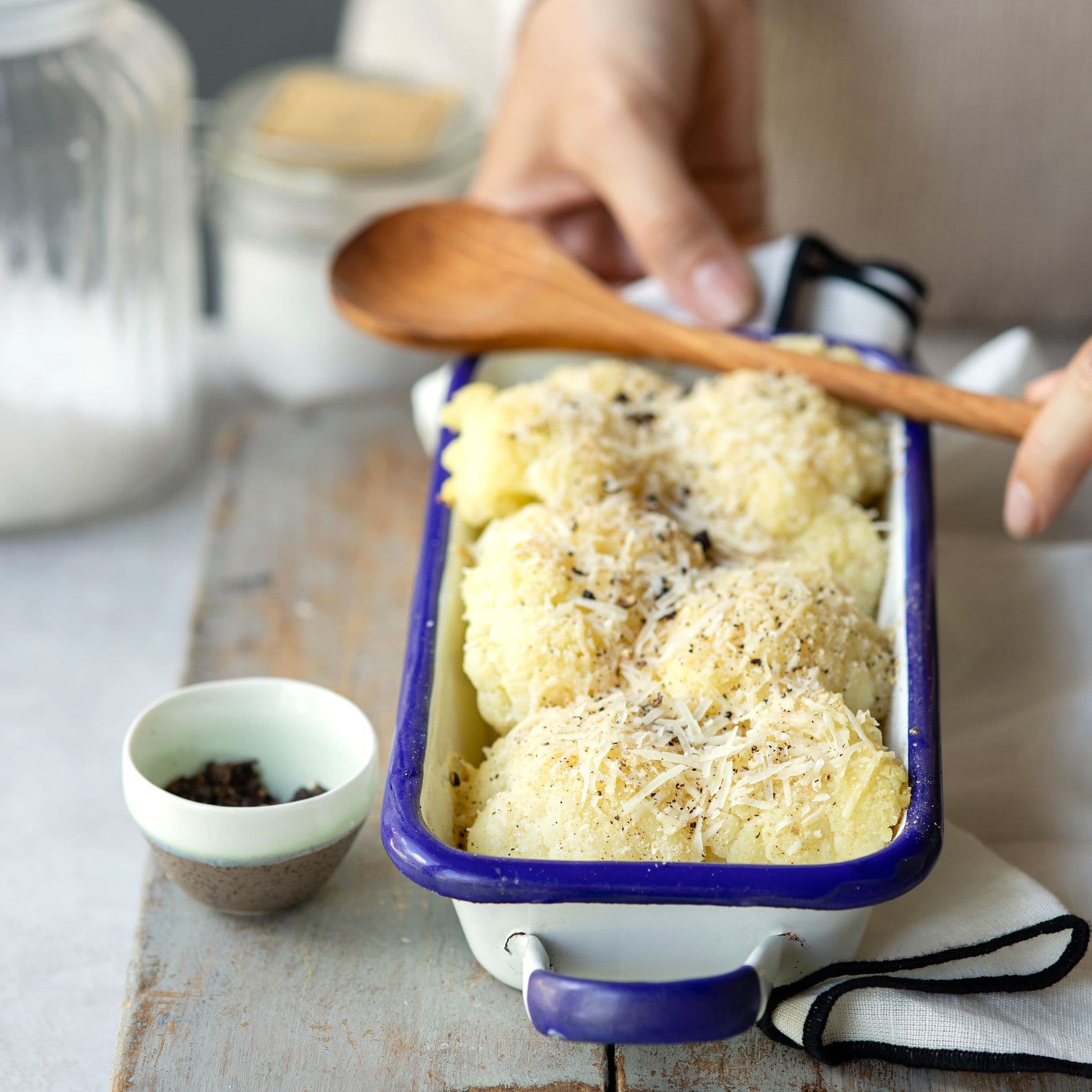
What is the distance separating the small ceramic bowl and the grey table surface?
15cm

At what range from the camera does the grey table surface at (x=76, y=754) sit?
0.85 meters

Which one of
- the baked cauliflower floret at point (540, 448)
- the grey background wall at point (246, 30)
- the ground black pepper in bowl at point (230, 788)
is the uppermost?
the baked cauliflower floret at point (540, 448)

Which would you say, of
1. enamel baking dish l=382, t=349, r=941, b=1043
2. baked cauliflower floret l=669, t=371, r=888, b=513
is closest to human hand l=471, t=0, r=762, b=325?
baked cauliflower floret l=669, t=371, r=888, b=513

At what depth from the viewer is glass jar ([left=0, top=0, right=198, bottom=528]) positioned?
1220mm

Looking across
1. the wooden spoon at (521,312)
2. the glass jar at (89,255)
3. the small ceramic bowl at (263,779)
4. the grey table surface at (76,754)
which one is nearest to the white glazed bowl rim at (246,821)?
the small ceramic bowl at (263,779)

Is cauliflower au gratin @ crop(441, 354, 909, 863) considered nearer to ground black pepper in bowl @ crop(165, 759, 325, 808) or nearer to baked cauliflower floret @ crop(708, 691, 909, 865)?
baked cauliflower floret @ crop(708, 691, 909, 865)

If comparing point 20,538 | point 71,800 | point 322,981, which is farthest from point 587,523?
point 20,538

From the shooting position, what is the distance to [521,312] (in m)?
1.14

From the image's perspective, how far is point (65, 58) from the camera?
1235 mm

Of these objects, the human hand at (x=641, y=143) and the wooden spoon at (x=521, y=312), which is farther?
the human hand at (x=641, y=143)

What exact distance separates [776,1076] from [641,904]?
0.52ft

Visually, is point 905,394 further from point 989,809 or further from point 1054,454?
point 989,809

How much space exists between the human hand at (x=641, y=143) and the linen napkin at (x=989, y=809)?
59mm

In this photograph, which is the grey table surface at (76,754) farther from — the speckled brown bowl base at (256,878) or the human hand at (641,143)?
the human hand at (641,143)
